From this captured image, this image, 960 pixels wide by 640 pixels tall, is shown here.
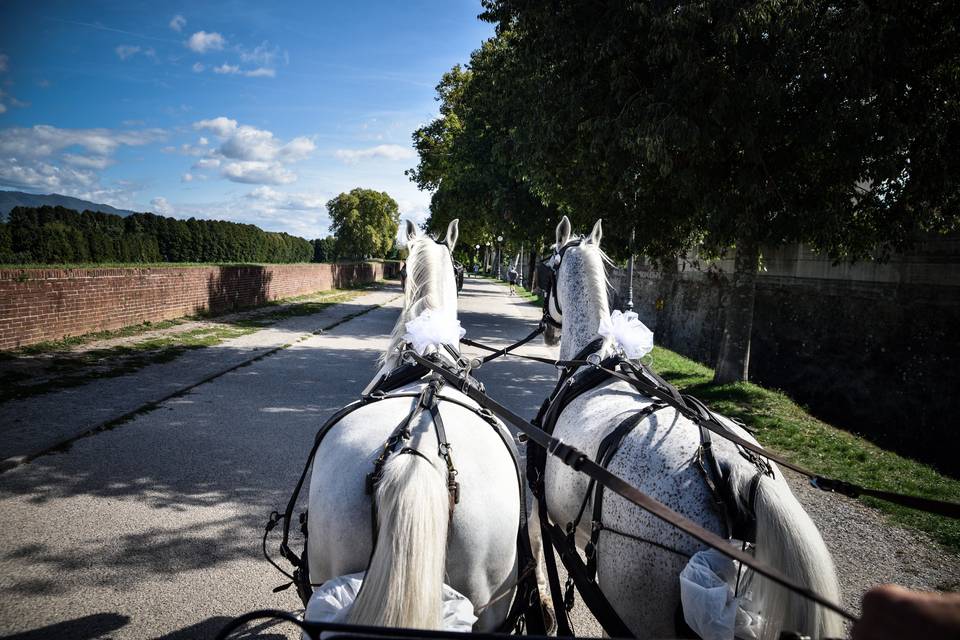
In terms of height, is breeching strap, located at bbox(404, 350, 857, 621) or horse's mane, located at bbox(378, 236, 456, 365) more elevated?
horse's mane, located at bbox(378, 236, 456, 365)

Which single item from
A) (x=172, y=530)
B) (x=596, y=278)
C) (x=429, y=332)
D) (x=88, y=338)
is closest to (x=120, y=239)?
(x=88, y=338)

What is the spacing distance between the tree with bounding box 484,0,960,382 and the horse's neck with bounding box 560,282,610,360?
4082 millimetres

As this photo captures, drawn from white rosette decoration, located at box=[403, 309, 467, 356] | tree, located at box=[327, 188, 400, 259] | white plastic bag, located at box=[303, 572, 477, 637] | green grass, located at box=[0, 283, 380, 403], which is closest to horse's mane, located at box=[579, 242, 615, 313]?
white rosette decoration, located at box=[403, 309, 467, 356]

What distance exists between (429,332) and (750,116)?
6407 millimetres

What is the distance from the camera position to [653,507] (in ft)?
4.95

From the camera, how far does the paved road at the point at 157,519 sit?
2891 millimetres

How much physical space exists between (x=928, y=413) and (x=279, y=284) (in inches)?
820

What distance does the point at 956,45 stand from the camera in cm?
598

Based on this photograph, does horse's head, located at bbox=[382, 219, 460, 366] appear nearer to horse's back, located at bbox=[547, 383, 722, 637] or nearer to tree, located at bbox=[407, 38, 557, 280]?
horse's back, located at bbox=[547, 383, 722, 637]

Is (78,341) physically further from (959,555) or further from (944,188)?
(944,188)

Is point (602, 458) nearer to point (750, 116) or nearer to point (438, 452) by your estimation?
point (438, 452)

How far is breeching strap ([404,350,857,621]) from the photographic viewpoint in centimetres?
117

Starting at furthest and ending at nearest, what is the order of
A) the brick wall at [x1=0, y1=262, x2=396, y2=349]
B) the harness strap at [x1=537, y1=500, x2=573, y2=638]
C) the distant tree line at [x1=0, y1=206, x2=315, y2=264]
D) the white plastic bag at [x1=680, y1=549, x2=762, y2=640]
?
the distant tree line at [x1=0, y1=206, x2=315, y2=264] < the brick wall at [x1=0, y1=262, x2=396, y2=349] < the harness strap at [x1=537, y1=500, x2=573, y2=638] < the white plastic bag at [x1=680, y1=549, x2=762, y2=640]

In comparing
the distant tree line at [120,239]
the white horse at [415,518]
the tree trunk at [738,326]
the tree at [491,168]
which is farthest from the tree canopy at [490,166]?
the distant tree line at [120,239]
